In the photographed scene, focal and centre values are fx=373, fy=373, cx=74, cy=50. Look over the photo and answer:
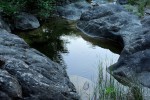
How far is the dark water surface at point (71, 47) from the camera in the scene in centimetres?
814

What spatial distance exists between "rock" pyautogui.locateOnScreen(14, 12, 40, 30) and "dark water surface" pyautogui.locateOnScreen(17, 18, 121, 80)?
25 cm

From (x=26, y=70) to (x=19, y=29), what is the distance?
6.75m

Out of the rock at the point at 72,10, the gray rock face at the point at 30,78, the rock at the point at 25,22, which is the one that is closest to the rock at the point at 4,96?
the gray rock face at the point at 30,78

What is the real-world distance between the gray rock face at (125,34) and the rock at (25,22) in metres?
1.52

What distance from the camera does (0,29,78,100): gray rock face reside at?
415cm

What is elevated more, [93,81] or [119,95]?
[119,95]

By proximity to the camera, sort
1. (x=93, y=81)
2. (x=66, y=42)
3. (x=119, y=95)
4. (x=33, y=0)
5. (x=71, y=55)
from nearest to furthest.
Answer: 1. (x=119, y=95)
2. (x=93, y=81)
3. (x=71, y=55)
4. (x=66, y=42)
5. (x=33, y=0)

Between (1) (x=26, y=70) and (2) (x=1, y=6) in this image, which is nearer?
(1) (x=26, y=70)

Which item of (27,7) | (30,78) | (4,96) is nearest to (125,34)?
(27,7)

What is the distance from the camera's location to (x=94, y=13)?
12.4m

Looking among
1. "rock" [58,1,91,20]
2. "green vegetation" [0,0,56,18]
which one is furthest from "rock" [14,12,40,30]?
"rock" [58,1,91,20]

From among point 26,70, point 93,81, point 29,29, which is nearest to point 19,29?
point 29,29

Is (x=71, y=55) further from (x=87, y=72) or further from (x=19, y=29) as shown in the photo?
(x=19, y=29)

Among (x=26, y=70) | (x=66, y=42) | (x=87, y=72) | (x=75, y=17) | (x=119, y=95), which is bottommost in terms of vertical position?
(x=75, y=17)
